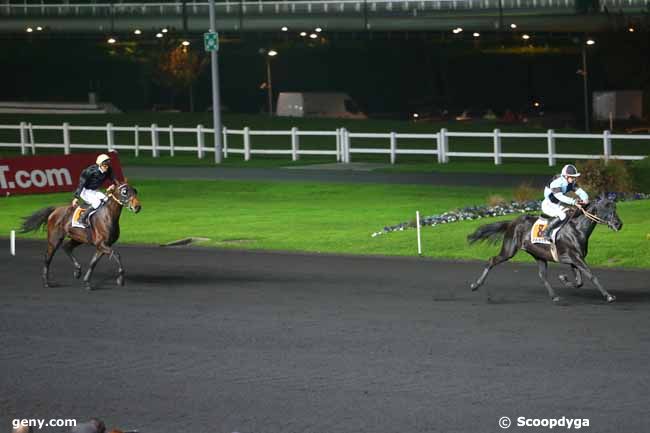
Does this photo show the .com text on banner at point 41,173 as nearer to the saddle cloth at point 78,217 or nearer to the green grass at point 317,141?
the green grass at point 317,141

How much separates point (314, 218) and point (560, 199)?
40.4ft

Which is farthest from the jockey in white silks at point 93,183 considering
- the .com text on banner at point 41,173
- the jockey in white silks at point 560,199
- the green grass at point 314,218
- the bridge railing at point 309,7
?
the bridge railing at point 309,7

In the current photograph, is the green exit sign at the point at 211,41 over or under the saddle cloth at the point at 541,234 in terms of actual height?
over

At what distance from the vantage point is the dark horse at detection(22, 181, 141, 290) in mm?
18984

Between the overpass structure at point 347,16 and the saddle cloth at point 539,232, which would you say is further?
the overpass structure at point 347,16

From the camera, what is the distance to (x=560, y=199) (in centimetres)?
1703

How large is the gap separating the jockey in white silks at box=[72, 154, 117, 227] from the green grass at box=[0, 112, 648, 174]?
2227 cm

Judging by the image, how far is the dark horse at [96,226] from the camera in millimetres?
18984

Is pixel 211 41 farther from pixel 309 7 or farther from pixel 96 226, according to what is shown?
pixel 309 7

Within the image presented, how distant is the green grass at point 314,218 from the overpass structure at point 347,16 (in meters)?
59.1

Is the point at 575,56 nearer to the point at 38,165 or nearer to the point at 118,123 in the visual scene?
the point at 118,123

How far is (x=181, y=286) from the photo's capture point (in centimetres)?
1944

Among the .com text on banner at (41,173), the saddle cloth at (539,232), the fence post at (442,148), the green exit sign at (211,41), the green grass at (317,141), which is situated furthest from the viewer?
the green grass at (317,141)

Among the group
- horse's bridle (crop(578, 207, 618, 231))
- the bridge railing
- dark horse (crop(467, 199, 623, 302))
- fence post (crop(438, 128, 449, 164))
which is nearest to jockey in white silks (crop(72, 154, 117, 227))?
dark horse (crop(467, 199, 623, 302))
